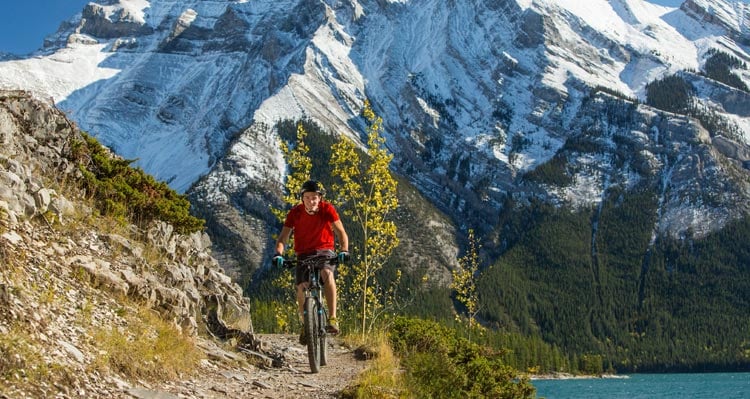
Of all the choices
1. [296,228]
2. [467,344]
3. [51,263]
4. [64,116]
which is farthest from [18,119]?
[467,344]

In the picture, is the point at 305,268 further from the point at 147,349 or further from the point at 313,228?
the point at 147,349

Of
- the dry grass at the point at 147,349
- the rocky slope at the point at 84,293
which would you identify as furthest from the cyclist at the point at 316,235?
the dry grass at the point at 147,349

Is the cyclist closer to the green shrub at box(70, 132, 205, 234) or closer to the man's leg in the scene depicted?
the man's leg

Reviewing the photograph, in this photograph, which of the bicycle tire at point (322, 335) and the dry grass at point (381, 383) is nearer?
the dry grass at point (381, 383)

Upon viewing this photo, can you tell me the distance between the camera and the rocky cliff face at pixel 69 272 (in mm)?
8242

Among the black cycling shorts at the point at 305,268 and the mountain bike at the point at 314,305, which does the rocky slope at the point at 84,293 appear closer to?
the mountain bike at the point at 314,305

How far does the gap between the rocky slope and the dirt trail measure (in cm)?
4

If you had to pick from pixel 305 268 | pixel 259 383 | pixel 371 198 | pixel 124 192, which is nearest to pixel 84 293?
pixel 259 383

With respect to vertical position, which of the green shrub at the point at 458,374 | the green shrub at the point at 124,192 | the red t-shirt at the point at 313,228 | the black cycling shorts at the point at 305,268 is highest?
the green shrub at the point at 124,192

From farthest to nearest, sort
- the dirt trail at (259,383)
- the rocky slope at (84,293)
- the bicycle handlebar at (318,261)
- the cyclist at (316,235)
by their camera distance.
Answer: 1. the cyclist at (316,235)
2. the bicycle handlebar at (318,261)
3. the dirt trail at (259,383)
4. the rocky slope at (84,293)

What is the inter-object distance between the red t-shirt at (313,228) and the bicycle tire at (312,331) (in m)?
1.08

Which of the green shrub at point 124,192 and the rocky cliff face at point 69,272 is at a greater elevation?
the green shrub at point 124,192

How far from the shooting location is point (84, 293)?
1069 centimetres

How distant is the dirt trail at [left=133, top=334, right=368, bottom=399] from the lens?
988 centimetres
